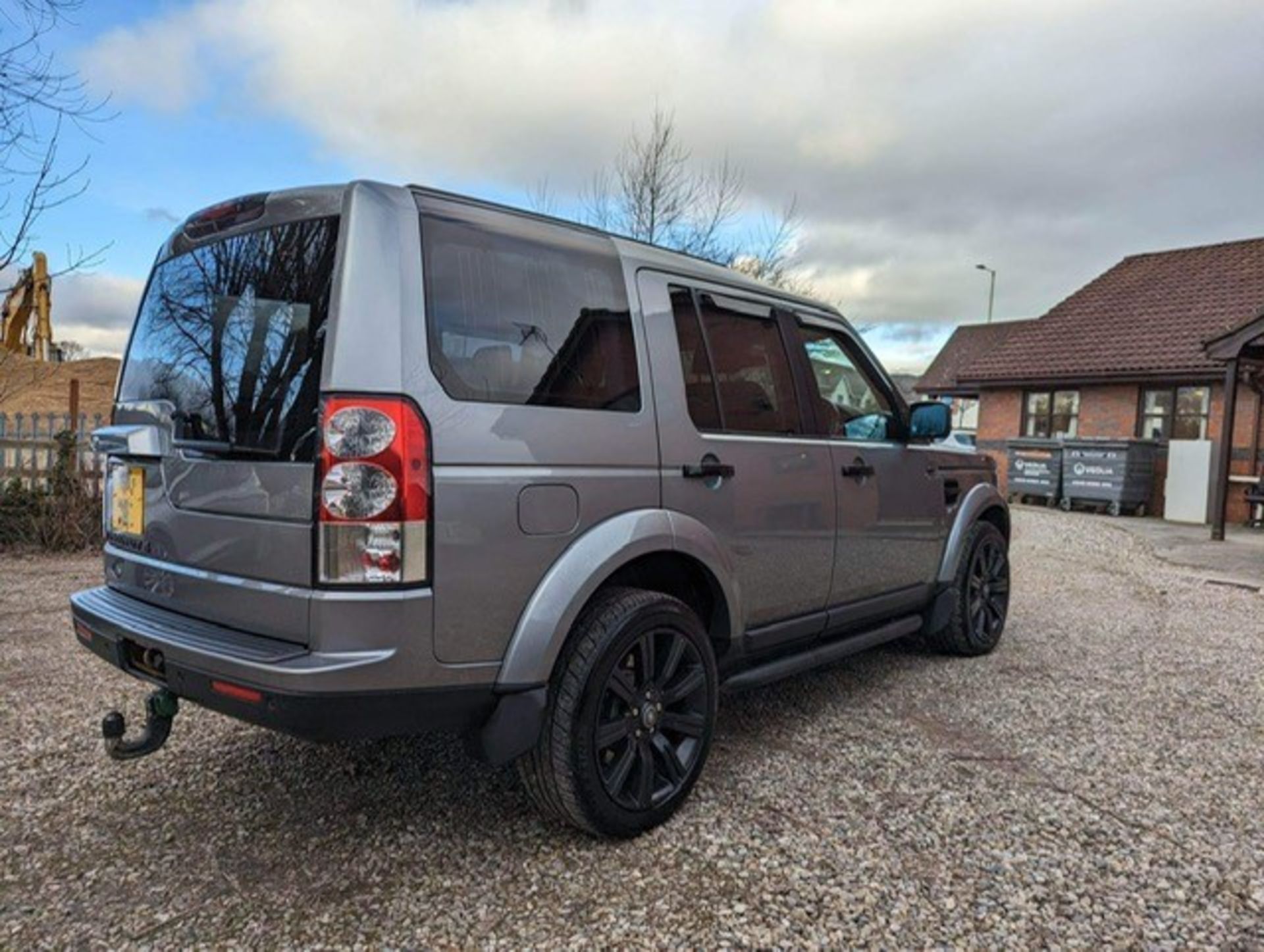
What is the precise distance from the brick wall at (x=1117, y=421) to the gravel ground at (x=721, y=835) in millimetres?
10429

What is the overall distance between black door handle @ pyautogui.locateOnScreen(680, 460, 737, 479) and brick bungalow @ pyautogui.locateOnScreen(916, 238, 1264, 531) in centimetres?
1252

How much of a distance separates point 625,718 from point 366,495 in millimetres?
1112

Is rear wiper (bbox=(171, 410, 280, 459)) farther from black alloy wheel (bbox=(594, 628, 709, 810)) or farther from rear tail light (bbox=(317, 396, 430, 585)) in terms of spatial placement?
black alloy wheel (bbox=(594, 628, 709, 810))

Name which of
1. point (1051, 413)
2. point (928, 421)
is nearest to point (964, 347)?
point (1051, 413)

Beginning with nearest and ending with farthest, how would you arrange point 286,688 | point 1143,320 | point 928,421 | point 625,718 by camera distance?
point 286,688
point 625,718
point 928,421
point 1143,320

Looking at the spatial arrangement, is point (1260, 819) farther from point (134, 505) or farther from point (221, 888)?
point (134, 505)

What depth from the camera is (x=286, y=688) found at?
6.73 feet

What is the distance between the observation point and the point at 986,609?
4.98m

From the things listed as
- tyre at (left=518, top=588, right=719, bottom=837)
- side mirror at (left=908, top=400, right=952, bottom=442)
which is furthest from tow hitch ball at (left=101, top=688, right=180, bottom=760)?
side mirror at (left=908, top=400, right=952, bottom=442)

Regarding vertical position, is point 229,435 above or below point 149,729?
above

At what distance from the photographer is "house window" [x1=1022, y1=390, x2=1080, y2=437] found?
17641 millimetres

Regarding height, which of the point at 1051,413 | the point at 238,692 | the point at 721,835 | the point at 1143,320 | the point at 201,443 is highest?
the point at 1143,320

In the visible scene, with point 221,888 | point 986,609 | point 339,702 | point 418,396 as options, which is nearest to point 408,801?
point 221,888

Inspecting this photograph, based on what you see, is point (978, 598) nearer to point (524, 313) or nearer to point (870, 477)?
point (870, 477)
